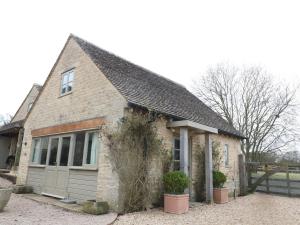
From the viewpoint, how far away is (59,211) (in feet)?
27.6

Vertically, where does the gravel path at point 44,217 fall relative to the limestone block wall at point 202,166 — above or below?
below

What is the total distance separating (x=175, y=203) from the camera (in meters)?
8.42

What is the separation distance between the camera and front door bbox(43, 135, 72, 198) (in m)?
11.0

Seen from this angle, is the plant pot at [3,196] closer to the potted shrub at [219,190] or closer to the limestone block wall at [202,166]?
the limestone block wall at [202,166]

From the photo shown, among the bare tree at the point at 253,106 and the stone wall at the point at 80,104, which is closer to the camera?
the stone wall at the point at 80,104

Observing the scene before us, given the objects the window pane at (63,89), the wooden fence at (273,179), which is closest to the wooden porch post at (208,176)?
the wooden fence at (273,179)

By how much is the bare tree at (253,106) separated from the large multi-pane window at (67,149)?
1988 cm

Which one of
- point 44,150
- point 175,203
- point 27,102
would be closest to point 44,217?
point 175,203

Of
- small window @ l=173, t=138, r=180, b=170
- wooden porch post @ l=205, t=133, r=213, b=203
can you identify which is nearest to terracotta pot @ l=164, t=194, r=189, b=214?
small window @ l=173, t=138, r=180, b=170

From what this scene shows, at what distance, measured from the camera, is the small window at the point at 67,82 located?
12492 millimetres

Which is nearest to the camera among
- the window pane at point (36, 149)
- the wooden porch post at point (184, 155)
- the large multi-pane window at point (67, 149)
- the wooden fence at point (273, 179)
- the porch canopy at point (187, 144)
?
the wooden porch post at point (184, 155)

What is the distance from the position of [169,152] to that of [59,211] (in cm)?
452

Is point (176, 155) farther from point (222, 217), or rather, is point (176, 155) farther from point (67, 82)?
point (67, 82)

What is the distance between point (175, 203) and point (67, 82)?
8138 mm
